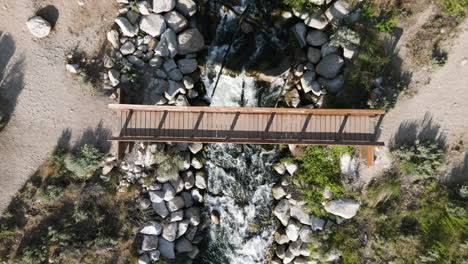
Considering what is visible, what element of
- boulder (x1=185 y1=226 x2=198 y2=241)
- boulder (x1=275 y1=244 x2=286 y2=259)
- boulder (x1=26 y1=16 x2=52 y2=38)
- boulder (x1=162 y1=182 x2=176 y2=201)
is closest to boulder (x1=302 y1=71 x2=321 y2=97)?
boulder (x1=275 y1=244 x2=286 y2=259)

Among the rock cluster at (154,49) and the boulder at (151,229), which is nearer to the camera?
the rock cluster at (154,49)

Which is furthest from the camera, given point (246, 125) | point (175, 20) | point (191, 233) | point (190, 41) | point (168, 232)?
point (191, 233)

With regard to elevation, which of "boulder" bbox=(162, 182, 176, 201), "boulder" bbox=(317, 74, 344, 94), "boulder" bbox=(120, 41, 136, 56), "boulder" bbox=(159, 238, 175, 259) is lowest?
"boulder" bbox=(159, 238, 175, 259)

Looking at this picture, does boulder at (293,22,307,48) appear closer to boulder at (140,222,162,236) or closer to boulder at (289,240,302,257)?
boulder at (289,240,302,257)

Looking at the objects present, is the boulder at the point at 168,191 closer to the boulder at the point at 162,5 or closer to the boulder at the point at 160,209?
the boulder at the point at 160,209

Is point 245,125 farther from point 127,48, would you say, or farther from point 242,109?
point 127,48

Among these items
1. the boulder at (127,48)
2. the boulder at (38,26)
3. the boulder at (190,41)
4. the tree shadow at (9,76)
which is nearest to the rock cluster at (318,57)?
the boulder at (190,41)

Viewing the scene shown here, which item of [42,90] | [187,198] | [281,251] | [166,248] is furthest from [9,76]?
[281,251]
